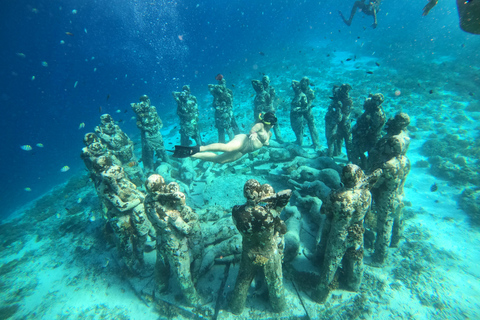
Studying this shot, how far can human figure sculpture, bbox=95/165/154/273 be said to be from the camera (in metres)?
4.66

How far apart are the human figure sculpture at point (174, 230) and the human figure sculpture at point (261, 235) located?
3.68 ft

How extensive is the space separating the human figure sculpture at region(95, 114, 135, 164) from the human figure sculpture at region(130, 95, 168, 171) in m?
1.04

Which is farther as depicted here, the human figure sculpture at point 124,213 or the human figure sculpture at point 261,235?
the human figure sculpture at point 124,213

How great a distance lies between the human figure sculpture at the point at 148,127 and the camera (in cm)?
975

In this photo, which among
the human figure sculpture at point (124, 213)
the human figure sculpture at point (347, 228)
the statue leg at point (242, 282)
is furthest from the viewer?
the human figure sculpture at point (124, 213)

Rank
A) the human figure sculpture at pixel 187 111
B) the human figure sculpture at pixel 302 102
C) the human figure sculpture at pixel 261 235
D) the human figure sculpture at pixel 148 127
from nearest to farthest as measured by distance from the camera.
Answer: the human figure sculpture at pixel 261 235 < the human figure sculpture at pixel 148 127 < the human figure sculpture at pixel 302 102 < the human figure sculpture at pixel 187 111

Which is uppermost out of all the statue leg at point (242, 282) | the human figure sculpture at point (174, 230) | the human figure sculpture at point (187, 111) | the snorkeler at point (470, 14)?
the human figure sculpture at point (187, 111)

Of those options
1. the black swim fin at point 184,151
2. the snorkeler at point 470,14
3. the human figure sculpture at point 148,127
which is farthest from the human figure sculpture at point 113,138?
the snorkeler at point 470,14

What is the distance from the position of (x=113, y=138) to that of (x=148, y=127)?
5.78 ft

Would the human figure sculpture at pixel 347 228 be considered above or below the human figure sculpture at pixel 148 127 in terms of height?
below

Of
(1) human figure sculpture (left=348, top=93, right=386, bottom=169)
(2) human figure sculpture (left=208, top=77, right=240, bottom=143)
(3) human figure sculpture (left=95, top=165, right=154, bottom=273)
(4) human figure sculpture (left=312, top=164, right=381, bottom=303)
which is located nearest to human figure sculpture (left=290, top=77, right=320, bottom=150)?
(2) human figure sculpture (left=208, top=77, right=240, bottom=143)

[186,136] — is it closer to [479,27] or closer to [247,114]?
[247,114]

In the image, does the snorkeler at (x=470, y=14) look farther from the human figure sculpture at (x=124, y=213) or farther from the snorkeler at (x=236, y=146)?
the human figure sculpture at (x=124, y=213)

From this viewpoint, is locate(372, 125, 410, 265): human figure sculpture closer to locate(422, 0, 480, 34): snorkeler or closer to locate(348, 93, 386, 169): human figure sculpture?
locate(348, 93, 386, 169): human figure sculpture
